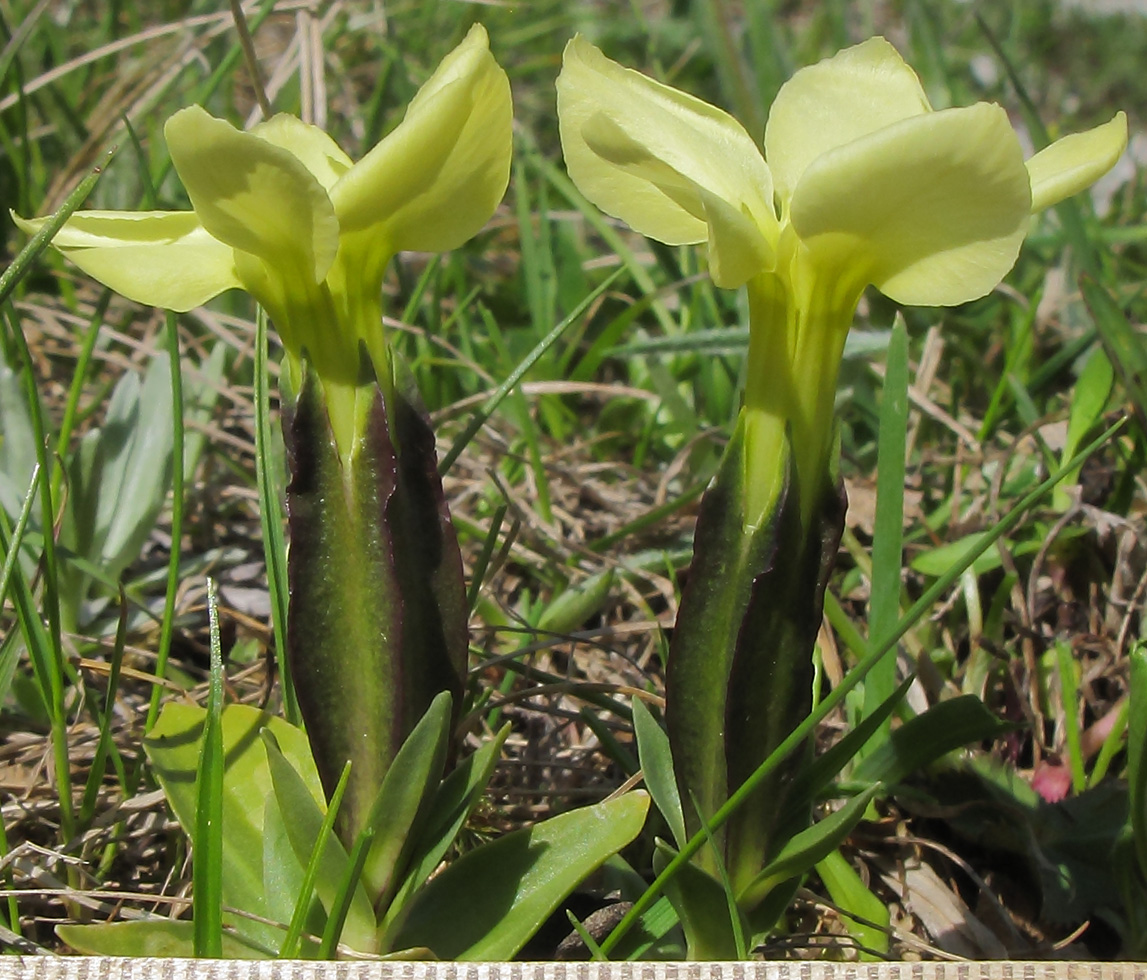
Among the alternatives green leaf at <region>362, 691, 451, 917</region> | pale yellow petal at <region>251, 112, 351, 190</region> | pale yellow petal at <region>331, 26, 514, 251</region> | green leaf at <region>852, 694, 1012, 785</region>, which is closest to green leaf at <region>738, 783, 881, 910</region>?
green leaf at <region>852, 694, 1012, 785</region>

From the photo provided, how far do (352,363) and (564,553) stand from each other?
0.85 meters

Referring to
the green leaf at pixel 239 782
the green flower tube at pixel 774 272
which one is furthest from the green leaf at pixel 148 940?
the green flower tube at pixel 774 272

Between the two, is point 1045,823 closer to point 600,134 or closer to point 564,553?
point 564,553

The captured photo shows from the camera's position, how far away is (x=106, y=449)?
5.30 ft

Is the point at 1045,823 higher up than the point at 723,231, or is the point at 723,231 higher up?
the point at 723,231

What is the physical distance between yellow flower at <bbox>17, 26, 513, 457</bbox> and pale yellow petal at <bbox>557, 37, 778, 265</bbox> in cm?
6

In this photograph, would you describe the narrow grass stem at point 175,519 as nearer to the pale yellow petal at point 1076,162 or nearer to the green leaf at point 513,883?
the green leaf at point 513,883

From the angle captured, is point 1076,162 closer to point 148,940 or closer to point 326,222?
point 326,222

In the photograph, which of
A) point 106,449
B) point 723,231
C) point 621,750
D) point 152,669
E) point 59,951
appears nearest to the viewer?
point 723,231

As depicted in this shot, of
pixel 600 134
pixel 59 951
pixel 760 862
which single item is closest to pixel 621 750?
pixel 760 862

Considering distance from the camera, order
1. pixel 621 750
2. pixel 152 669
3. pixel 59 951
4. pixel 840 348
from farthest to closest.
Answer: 1. pixel 152 669
2. pixel 621 750
3. pixel 59 951
4. pixel 840 348

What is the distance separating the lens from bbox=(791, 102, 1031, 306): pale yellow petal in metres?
0.73

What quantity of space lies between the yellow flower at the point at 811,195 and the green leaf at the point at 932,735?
33 centimetres

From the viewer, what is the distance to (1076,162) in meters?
0.81
